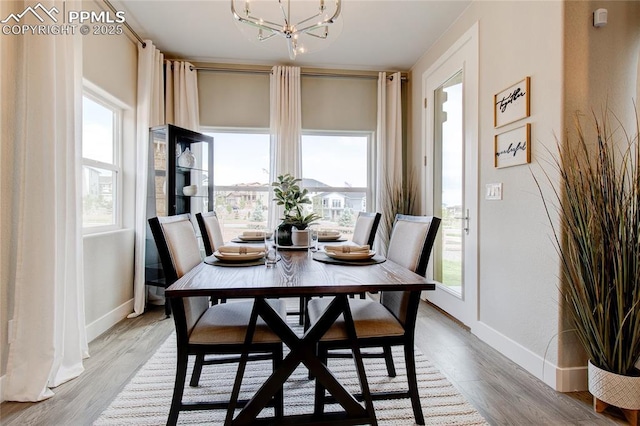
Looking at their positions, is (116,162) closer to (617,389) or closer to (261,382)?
(261,382)

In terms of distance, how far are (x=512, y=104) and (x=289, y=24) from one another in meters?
1.61

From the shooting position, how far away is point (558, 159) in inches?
74.1

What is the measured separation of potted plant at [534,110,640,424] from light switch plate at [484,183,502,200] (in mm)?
620

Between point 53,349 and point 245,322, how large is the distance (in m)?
1.20

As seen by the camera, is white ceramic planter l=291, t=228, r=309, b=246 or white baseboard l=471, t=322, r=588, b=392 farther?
white ceramic planter l=291, t=228, r=309, b=246

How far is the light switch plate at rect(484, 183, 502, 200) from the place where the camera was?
2398 mm

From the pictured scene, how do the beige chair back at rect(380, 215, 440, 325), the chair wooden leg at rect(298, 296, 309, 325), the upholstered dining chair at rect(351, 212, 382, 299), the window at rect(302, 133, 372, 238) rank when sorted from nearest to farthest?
1. the beige chair back at rect(380, 215, 440, 325)
2. the upholstered dining chair at rect(351, 212, 382, 299)
3. the chair wooden leg at rect(298, 296, 309, 325)
4. the window at rect(302, 133, 372, 238)

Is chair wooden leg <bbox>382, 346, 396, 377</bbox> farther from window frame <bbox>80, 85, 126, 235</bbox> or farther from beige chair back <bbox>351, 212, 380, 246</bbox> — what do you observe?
window frame <bbox>80, 85, 126, 235</bbox>

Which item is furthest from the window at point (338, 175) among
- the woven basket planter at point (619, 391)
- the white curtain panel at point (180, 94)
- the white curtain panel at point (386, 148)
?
the woven basket planter at point (619, 391)

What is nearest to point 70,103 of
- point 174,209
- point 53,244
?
point 53,244

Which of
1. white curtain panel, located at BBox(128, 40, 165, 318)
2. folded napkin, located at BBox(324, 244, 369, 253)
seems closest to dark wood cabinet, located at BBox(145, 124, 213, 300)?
white curtain panel, located at BBox(128, 40, 165, 318)

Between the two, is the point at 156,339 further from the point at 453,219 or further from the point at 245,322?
the point at 453,219

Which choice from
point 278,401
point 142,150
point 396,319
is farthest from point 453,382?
point 142,150

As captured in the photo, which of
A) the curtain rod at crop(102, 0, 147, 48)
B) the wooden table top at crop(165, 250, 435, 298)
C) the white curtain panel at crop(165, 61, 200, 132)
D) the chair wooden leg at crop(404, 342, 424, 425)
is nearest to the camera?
the wooden table top at crop(165, 250, 435, 298)
